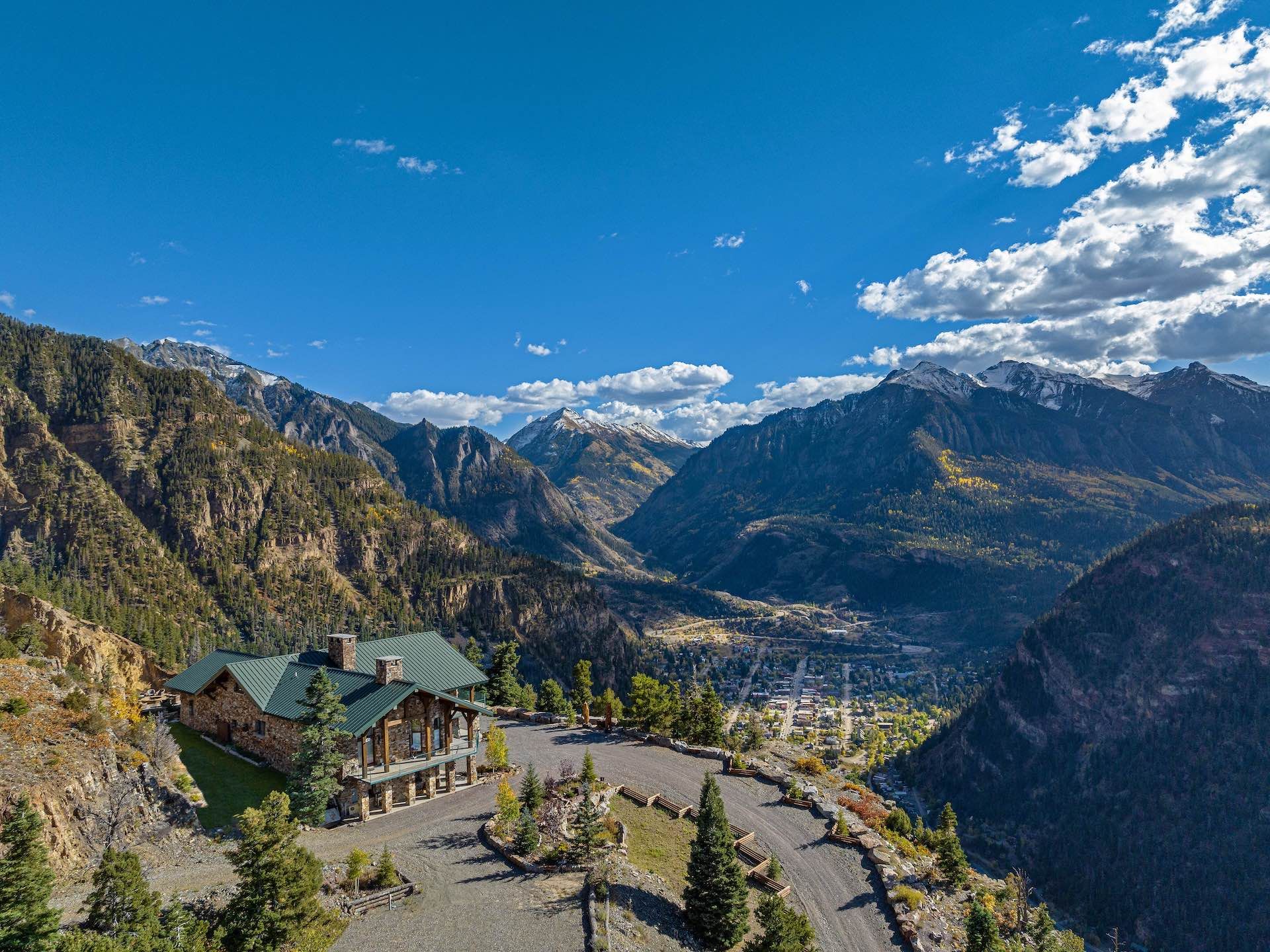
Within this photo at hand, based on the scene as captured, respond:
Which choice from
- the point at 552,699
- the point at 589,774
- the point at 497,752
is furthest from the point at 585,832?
the point at 552,699

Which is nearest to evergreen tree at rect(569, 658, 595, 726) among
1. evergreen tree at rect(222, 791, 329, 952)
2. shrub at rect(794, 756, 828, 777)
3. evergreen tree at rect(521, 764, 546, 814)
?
shrub at rect(794, 756, 828, 777)

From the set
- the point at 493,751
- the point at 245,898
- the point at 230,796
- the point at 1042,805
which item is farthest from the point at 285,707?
the point at 1042,805

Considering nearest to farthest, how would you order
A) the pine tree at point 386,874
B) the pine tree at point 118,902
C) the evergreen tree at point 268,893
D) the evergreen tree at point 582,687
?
the pine tree at point 118,902 < the evergreen tree at point 268,893 < the pine tree at point 386,874 < the evergreen tree at point 582,687

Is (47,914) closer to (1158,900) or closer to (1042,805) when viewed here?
(1158,900)

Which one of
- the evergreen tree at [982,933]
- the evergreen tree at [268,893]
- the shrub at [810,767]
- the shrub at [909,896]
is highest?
the evergreen tree at [268,893]

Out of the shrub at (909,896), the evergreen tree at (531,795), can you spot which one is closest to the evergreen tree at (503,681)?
the evergreen tree at (531,795)

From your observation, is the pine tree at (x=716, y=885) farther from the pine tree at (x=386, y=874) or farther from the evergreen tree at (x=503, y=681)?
the evergreen tree at (x=503, y=681)

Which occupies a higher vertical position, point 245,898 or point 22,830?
point 22,830

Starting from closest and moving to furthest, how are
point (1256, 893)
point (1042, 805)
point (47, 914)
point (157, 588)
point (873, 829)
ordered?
point (47, 914)
point (873, 829)
point (1256, 893)
point (157, 588)
point (1042, 805)
